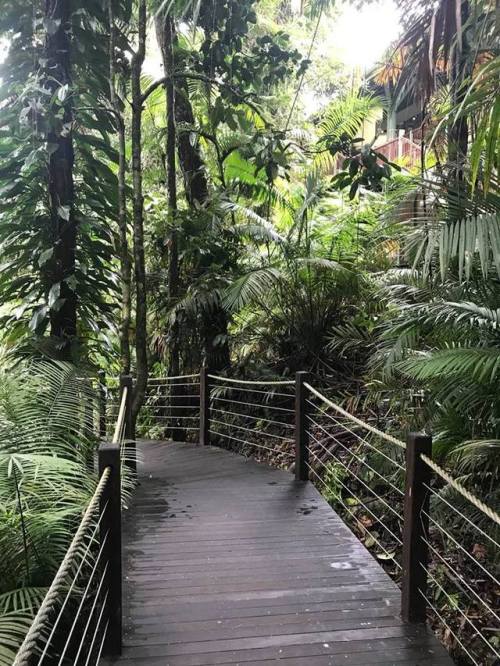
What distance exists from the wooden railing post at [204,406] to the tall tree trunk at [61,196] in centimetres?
214

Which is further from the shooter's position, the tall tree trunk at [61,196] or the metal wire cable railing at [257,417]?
the metal wire cable railing at [257,417]

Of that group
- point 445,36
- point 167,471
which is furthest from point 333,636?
point 445,36

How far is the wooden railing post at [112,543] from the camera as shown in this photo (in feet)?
8.39

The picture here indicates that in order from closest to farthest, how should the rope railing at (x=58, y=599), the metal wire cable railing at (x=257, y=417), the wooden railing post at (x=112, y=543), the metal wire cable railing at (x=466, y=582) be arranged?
1. the rope railing at (x=58, y=599)
2. the wooden railing post at (x=112, y=543)
3. the metal wire cable railing at (x=466, y=582)
4. the metal wire cable railing at (x=257, y=417)

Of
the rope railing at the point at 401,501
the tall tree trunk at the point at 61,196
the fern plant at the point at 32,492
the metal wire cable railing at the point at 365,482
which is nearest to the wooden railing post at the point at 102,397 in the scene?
the tall tree trunk at the point at 61,196

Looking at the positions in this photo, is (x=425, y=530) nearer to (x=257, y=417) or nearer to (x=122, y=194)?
(x=122, y=194)

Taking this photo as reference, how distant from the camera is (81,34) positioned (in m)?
5.20

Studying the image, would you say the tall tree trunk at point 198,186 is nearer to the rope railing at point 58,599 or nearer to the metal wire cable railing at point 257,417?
the metal wire cable railing at point 257,417

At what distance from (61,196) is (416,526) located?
13.3 feet

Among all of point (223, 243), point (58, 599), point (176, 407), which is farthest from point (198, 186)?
point (58, 599)

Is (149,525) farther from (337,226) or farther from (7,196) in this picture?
(337,226)

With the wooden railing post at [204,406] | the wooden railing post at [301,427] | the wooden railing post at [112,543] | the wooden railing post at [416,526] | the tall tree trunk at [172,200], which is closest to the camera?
the wooden railing post at [112,543]

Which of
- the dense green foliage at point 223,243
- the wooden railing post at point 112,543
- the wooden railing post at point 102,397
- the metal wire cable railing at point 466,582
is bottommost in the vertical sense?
the metal wire cable railing at point 466,582

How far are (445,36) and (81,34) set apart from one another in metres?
3.15
